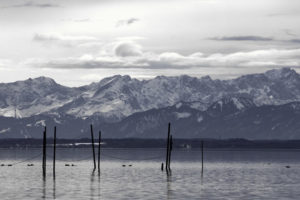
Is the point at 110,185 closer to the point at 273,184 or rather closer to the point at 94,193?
the point at 94,193

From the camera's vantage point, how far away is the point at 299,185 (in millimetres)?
119500

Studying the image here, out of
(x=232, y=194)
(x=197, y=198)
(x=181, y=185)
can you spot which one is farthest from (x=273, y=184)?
(x=197, y=198)

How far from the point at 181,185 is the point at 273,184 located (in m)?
16.6

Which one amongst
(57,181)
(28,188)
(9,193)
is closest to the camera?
(9,193)

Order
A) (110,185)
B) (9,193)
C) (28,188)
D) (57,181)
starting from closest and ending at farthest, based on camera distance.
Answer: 1. (9,193)
2. (28,188)
3. (110,185)
4. (57,181)

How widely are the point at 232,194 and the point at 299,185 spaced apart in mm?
25008

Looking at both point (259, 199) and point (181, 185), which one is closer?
point (259, 199)

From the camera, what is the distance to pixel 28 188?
108m

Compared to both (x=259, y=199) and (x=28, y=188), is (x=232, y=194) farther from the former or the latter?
(x=28, y=188)

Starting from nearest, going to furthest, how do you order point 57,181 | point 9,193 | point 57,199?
point 57,199
point 9,193
point 57,181

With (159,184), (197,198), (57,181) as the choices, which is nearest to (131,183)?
(159,184)

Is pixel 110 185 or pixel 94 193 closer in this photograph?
pixel 94 193

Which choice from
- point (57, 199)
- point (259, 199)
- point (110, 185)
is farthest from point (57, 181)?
point (259, 199)

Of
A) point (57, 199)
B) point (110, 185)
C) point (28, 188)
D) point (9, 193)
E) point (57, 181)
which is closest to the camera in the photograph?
point (57, 199)
